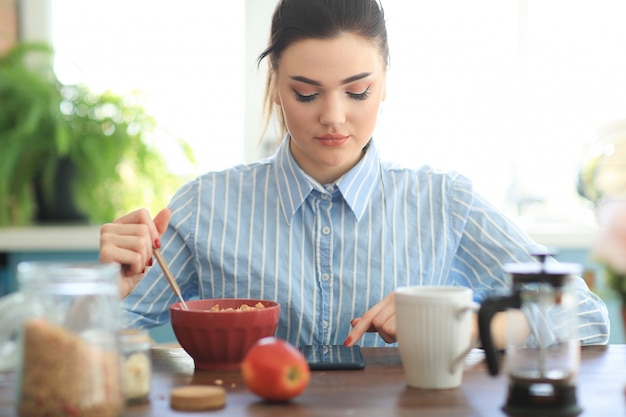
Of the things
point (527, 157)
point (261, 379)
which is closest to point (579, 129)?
point (527, 157)

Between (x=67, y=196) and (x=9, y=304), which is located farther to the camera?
(x=67, y=196)

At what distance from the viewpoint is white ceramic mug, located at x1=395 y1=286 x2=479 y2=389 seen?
111 cm

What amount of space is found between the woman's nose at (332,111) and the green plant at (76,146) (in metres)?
1.59

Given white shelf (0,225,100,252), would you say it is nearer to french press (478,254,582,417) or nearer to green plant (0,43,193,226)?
green plant (0,43,193,226)

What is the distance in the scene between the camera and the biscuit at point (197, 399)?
1.02 m

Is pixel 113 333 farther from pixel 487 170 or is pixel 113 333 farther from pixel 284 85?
pixel 487 170

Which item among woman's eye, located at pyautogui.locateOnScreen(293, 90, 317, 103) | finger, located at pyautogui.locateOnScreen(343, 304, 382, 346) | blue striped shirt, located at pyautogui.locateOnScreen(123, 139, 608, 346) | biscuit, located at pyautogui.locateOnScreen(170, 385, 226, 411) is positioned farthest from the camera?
blue striped shirt, located at pyautogui.locateOnScreen(123, 139, 608, 346)

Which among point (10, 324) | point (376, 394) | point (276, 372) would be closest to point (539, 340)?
point (376, 394)

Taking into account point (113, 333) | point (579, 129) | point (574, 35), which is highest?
point (574, 35)

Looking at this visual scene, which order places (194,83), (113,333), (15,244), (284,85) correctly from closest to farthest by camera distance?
(113,333) < (284,85) < (15,244) < (194,83)

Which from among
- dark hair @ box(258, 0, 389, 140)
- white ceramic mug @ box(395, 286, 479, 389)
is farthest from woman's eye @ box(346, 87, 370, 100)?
white ceramic mug @ box(395, 286, 479, 389)

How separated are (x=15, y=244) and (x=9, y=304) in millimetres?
1990

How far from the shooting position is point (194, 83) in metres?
3.31

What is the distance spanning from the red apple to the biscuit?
45 mm
